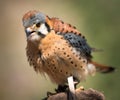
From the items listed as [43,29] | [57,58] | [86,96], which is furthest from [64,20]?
[86,96]

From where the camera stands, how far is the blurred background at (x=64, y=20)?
7.22 m

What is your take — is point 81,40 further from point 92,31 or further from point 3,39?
point 3,39

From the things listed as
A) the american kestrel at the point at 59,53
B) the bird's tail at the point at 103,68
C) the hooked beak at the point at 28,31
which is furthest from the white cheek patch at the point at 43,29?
the bird's tail at the point at 103,68

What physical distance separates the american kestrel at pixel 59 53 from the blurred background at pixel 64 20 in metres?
2.21

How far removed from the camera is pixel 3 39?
8930mm

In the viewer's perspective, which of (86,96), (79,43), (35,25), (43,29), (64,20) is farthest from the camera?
(64,20)

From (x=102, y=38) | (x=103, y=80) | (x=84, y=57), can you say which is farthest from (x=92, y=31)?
(x=84, y=57)

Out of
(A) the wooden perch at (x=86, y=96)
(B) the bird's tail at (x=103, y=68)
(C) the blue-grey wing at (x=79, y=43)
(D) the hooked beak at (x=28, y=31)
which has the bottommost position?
(A) the wooden perch at (x=86, y=96)

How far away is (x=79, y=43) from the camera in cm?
451

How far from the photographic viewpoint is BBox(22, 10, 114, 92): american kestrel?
14.0 ft

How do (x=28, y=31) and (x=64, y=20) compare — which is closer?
(x=28, y=31)

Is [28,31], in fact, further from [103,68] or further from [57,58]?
[103,68]

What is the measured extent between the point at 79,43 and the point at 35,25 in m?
0.56

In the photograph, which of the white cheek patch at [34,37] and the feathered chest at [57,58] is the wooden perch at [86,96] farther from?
the feathered chest at [57,58]
